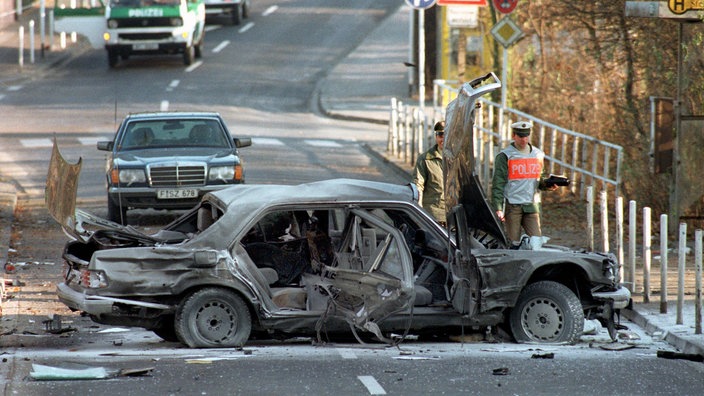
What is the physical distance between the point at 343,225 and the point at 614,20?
32.0 ft

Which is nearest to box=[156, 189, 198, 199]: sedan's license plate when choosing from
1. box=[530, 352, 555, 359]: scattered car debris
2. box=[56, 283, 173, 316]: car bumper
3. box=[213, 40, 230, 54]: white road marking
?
box=[56, 283, 173, 316]: car bumper

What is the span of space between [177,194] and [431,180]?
5134 mm

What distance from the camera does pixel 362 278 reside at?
10320 mm

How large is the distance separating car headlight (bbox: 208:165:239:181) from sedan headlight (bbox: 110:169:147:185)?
90 centimetres

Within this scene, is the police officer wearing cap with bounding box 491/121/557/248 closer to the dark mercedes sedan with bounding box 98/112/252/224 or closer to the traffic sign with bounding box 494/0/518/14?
the dark mercedes sedan with bounding box 98/112/252/224

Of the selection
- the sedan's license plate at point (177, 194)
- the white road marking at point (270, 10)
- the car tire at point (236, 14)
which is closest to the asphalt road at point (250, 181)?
the car tire at point (236, 14)

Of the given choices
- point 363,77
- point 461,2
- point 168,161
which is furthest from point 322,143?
point 363,77

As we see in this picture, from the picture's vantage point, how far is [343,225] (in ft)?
36.2

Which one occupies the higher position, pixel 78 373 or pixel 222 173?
pixel 222 173

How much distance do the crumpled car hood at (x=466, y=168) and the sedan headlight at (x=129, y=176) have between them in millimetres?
7940

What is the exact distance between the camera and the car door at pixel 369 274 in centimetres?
1018

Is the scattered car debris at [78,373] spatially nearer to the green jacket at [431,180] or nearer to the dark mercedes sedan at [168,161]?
the green jacket at [431,180]

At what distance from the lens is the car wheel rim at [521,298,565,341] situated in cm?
1062

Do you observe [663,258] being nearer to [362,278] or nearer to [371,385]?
[362,278]
